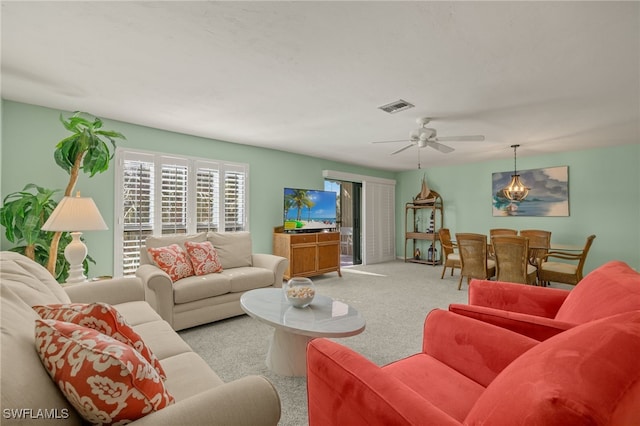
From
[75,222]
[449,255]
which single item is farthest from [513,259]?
[75,222]

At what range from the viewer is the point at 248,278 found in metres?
3.29

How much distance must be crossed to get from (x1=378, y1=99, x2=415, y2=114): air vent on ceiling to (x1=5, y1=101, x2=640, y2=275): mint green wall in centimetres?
250

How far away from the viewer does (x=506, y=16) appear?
1683 mm

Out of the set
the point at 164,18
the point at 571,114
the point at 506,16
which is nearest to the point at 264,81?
the point at 164,18

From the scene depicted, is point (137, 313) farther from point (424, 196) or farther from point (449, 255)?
point (424, 196)

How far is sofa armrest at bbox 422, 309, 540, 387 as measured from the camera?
3.93ft

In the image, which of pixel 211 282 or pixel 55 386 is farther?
pixel 211 282

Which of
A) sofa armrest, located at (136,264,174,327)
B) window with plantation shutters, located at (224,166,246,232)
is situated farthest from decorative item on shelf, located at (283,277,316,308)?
window with plantation shutters, located at (224,166,246,232)

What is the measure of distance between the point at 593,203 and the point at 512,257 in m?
2.58

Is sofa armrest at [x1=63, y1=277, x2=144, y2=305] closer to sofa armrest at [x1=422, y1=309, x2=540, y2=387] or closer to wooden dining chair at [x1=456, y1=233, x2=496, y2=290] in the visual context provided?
sofa armrest at [x1=422, y1=309, x2=540, y2=387]

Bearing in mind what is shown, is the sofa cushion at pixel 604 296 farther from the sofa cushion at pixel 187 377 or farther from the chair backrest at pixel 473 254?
the chair backrest at pixel 473 254

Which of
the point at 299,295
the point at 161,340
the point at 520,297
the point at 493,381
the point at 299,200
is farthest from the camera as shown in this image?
the point at 299,200

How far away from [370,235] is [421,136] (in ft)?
12.2

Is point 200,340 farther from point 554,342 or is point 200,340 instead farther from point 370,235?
point 370,235
